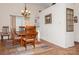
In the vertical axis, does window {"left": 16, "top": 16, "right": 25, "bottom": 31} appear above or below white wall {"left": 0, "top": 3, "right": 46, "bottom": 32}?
below

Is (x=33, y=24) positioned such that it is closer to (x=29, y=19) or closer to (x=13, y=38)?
(x=29, y=19)

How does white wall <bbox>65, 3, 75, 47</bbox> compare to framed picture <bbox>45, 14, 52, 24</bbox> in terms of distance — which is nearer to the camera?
white wall <bbox>65, 3, 75, 47</bbox>

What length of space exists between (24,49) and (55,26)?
75 cm

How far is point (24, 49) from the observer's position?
2.36 metres

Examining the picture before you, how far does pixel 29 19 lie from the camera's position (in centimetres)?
236

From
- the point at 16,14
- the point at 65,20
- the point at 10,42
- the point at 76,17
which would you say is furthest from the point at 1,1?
the point at 76,17

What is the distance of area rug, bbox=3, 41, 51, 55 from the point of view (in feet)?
7.59

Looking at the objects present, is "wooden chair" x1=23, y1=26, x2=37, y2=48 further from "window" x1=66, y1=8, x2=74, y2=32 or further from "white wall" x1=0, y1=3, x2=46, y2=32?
"window" x1=66, y1=8, x2=74, y2=32

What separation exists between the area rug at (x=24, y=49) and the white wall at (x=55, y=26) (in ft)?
0.59

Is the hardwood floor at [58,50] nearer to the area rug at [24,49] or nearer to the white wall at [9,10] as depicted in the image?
the area rug at [24,49]

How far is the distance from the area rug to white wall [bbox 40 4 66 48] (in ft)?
0.59

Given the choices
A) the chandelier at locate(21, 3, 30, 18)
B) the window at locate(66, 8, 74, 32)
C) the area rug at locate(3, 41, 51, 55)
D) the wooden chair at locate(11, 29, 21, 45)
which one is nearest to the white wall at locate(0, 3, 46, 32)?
the chandelier at locate(21, 3, 30, 18)

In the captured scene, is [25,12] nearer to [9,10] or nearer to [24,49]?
[9,10]

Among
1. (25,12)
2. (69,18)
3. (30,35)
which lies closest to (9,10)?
(25,12)
